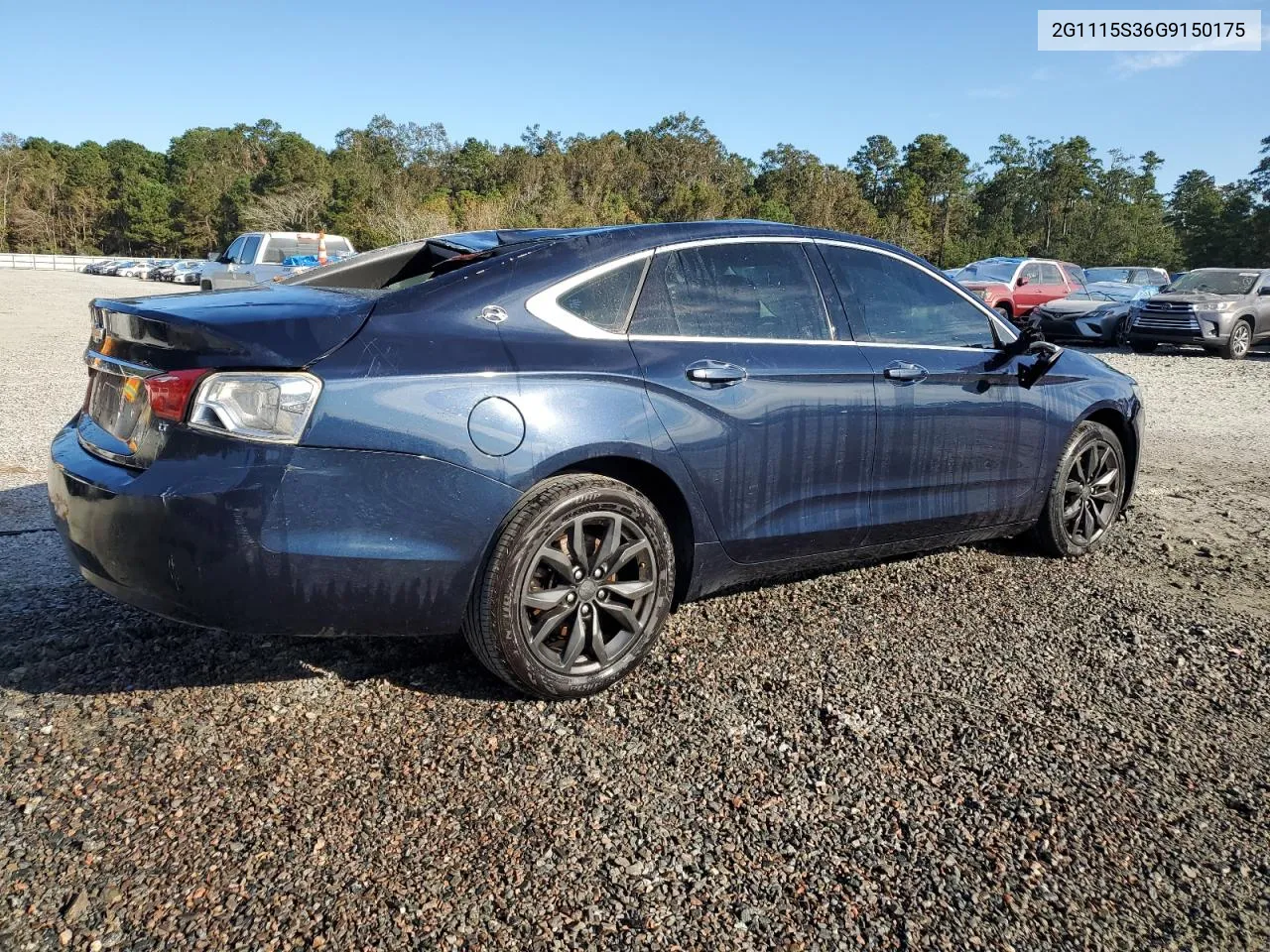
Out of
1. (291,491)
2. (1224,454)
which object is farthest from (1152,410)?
(291,491)

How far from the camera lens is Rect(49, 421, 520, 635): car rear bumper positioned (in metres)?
2.67

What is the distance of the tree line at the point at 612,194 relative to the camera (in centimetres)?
5569

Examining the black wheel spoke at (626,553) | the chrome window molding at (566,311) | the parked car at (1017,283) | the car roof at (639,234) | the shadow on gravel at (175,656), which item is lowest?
the shadow on gravel at (175,656)

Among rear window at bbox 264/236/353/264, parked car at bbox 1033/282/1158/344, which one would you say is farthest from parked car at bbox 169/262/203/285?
parked car at bbox 1033/282/1158/344

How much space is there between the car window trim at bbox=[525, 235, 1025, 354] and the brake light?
101 centimetres

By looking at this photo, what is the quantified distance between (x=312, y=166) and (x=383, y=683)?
282 feet

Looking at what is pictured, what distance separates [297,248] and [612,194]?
3817cm

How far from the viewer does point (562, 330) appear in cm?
316

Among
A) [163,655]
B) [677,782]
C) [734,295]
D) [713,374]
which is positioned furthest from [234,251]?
[677,782]

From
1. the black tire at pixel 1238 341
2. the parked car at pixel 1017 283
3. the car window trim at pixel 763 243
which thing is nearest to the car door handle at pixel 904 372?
the car window trim at pixel 763 243

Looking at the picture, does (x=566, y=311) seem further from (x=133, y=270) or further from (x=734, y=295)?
A: (x=133, y=270)

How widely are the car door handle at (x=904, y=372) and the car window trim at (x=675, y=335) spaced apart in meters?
0.11

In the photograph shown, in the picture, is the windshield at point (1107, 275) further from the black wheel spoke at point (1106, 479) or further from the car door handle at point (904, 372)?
the car door handle at point (904, 372)

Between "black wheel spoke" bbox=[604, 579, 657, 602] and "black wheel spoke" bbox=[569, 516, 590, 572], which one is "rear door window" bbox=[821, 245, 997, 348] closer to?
"black wheel spoke" bbox=[604, 579, 657, 602]
